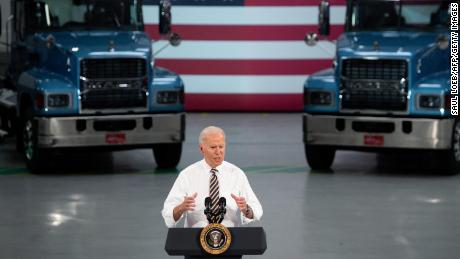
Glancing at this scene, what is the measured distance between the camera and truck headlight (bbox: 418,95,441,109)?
15367mm

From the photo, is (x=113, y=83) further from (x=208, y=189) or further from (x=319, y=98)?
(x=208, y=189)

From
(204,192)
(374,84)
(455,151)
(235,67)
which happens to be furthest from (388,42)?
(204,192)

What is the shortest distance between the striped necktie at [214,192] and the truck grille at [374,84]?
868 cm

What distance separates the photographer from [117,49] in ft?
52.6

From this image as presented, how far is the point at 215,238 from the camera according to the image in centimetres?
677

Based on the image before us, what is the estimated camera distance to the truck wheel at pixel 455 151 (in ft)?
51.2

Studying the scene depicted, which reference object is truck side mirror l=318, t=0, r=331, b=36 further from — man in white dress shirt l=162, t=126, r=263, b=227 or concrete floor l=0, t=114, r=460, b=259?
man in white dress shirt l=162, t=126, r=263, b=227

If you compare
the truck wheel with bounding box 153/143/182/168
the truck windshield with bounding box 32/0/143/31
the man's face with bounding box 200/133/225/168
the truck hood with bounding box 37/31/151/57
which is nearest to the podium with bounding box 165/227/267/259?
the man's face with bounding box 200/133/225/168

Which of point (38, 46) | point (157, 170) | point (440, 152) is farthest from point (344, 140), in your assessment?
point (38, 46)

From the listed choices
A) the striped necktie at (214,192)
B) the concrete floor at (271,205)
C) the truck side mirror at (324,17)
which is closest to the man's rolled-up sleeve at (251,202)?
the striped necktie at (214,192)

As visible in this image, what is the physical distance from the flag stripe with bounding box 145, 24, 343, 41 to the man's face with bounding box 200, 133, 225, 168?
57.1 feet

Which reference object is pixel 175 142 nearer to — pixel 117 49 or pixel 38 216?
pixel 117 49

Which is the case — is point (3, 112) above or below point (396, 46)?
below

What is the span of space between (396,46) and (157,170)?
3.23 meters
